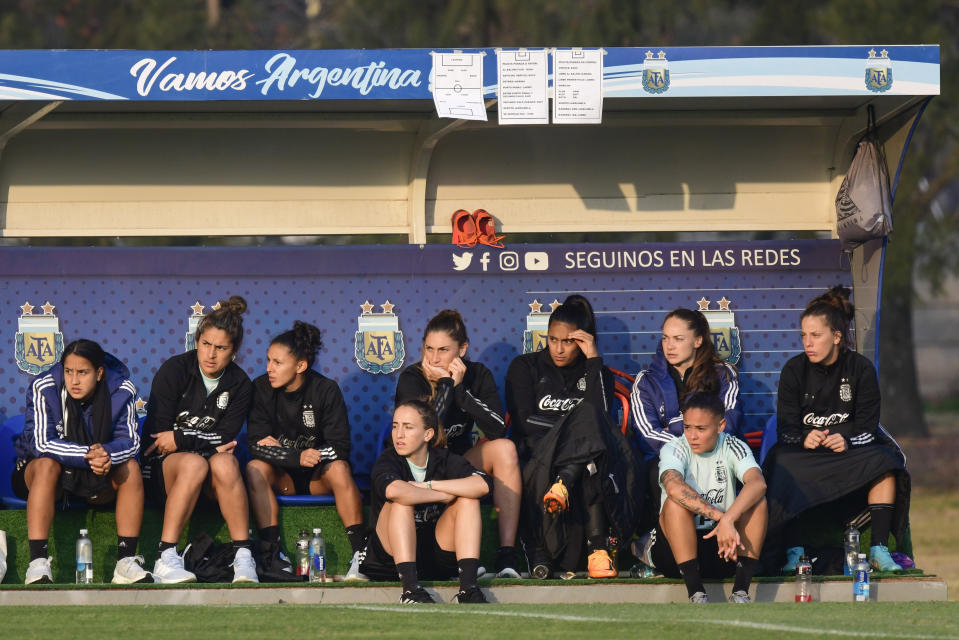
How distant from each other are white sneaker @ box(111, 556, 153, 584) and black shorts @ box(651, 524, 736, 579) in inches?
98.3

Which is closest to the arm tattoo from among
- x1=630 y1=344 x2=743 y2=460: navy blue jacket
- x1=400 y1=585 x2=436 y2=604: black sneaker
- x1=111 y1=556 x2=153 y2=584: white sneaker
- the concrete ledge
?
the concrete ledge

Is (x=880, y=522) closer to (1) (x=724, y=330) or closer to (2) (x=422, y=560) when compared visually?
(1) (x=724, y=330)

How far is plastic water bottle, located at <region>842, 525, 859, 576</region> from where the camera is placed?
8000mm

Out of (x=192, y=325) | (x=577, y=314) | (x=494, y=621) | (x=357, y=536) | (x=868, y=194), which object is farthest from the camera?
(x=192, y=325)

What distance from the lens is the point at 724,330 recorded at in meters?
9.48

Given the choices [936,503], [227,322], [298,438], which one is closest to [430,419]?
[298,438]

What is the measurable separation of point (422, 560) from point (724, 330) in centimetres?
266

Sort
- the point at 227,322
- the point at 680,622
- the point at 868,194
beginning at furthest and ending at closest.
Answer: the point at 868,194, the point at 227,322, the point at 680,622

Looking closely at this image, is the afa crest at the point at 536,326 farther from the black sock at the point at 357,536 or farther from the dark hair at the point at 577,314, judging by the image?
the black sock at the point at 357,536

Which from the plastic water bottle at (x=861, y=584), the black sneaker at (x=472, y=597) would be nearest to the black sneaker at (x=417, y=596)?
the black sneaker at (x=472, y=597)

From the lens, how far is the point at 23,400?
8984mm

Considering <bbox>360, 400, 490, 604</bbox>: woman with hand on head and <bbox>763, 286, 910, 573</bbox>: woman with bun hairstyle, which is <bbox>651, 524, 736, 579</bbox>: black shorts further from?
<bbox>360, 400, 490, 604</bbox>: woman with hand on head

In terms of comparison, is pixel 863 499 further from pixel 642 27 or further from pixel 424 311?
pixel 642 27

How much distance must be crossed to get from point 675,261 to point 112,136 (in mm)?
3424
